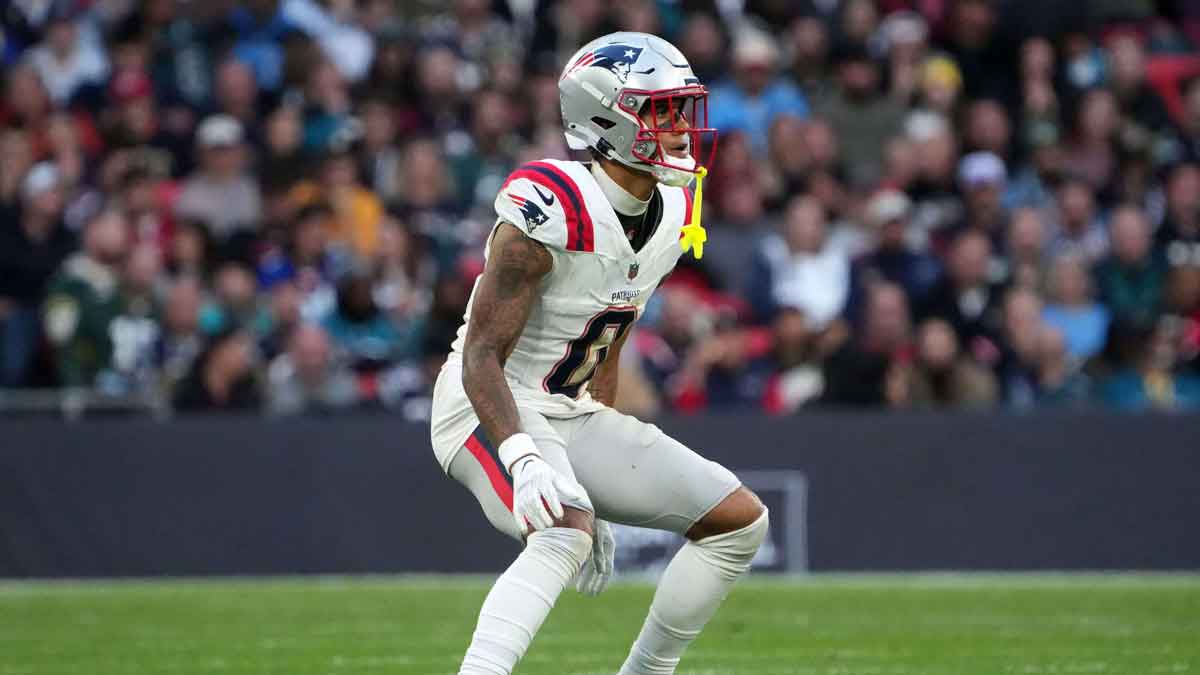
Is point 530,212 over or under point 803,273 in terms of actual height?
over

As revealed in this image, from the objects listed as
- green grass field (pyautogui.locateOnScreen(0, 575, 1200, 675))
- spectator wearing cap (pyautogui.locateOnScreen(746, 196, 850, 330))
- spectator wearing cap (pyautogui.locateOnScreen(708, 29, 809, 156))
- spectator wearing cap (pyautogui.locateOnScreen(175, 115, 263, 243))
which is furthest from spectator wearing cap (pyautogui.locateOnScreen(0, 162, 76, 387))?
spectator wearing cap (pyautogui.locateOnScreen(708, 29, 809, 156))

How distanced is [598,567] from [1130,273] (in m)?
8.23

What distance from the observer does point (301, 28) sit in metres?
14.5

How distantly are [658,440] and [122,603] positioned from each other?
5.30 meters

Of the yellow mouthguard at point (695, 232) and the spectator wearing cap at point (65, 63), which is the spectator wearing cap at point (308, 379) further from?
the yellow mouthguard at point (695, 232)

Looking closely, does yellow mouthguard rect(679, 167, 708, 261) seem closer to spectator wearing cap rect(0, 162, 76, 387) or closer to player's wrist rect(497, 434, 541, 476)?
player's wrist rect(497, 434, 541, 476)

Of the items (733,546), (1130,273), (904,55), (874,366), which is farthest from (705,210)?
(733,546)

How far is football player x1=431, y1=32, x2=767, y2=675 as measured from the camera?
5.29 meters

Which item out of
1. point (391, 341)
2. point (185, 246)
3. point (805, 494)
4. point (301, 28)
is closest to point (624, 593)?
point (805, 494)

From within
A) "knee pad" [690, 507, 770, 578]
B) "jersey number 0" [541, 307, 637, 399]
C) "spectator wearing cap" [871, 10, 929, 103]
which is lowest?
"spectator wearing cap" [871, 10, 929, 103]

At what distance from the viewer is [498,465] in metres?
5.36

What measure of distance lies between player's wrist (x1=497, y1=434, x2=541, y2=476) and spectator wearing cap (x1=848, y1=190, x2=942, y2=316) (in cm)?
770

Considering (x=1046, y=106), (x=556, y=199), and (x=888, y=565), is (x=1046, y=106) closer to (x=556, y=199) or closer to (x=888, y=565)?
(x=888, y=565)

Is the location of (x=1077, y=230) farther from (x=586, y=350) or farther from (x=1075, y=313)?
(x=586, y=350)
